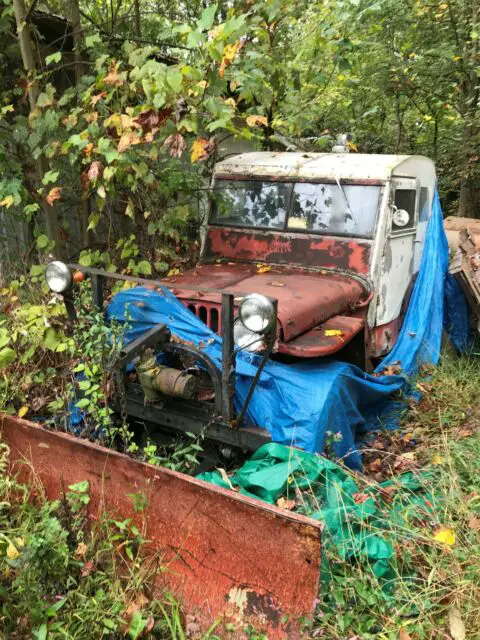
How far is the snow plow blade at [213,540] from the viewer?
1.93 metres

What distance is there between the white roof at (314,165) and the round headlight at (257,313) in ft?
6.71

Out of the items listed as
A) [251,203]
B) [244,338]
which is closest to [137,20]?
[251,203]

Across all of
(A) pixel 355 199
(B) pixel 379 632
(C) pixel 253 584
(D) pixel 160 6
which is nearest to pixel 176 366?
(C) pixel 253 584

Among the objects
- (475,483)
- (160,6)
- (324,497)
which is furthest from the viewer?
(160,6)

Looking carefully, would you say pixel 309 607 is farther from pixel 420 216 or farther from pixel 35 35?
pixel 35 35

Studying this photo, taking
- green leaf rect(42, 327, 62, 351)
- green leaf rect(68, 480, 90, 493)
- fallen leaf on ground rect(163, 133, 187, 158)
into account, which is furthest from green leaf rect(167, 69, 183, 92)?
green leaf rect(68, 480, 90, 493)

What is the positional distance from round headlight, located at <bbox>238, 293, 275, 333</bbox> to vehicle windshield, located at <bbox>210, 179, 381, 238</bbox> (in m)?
1.83

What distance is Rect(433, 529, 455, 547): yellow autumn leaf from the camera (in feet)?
7.06

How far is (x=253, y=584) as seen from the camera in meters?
2.04

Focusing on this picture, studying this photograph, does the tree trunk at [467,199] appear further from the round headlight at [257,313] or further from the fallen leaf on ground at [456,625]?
the fallen leaf on ground at [456,625]

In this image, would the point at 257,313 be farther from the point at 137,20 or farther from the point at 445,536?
the point at 137,20

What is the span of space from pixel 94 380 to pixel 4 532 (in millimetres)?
870

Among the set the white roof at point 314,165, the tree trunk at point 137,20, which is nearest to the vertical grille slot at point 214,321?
the white roof at point 314,165

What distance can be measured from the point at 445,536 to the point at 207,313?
1.74 m
